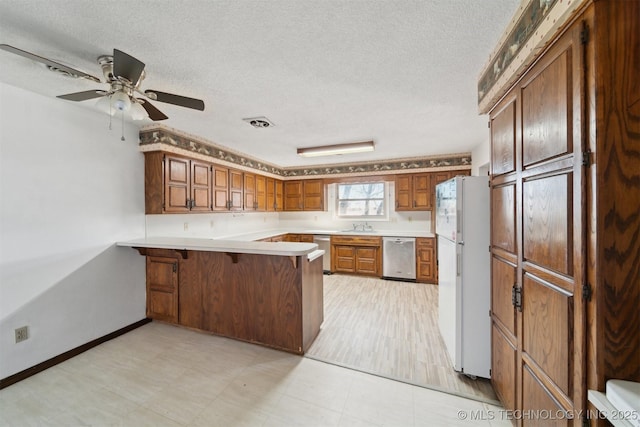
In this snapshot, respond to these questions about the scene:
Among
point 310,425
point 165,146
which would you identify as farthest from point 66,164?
point 310,425

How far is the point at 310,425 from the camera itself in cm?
153

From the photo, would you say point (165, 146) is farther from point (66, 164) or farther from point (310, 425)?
point (310, 425)

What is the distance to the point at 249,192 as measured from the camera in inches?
181

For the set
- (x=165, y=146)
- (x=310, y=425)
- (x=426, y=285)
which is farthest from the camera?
(x=426, y=285)

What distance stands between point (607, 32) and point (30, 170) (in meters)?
3.73

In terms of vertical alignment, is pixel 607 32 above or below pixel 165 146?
below

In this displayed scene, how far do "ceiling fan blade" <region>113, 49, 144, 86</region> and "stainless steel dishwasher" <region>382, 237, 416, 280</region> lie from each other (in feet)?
14.0

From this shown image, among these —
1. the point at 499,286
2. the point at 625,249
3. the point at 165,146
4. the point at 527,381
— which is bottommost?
the point at 527,381

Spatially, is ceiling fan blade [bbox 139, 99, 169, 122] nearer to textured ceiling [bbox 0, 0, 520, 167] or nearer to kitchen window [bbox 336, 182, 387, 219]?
textured ceiling [bbox 0, 0, 520, 167]

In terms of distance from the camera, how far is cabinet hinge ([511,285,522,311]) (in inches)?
51.9

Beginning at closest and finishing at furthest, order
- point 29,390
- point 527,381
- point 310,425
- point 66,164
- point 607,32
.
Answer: point 607,32 → point 527,381 → point 310,425 → point 29,390 → point 66,164

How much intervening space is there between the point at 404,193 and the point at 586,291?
4.08 metres

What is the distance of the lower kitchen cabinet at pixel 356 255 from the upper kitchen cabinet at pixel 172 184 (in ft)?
9.10

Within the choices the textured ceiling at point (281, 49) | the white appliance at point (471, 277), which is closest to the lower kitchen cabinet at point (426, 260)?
the textured ceiling at point (281, 49)
